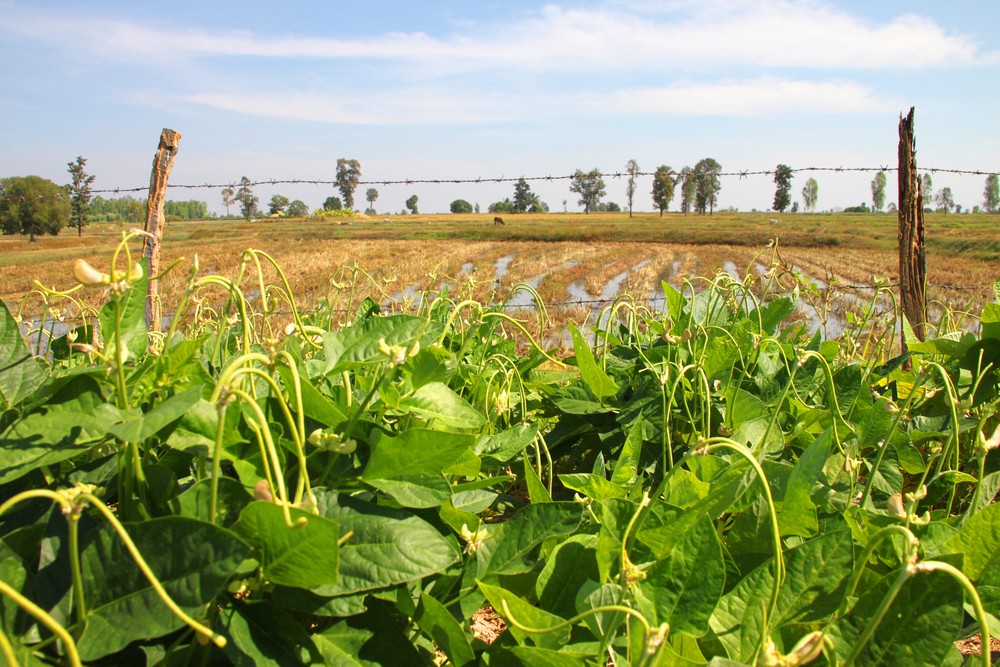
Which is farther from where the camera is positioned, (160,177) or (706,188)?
(706,188)

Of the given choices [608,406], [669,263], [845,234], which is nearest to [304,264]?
[669,263]

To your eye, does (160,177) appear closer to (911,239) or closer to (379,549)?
(379,549)

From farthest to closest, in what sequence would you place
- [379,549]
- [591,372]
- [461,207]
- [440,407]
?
[461,207] < [591,372] < [440,407] < [379,549]

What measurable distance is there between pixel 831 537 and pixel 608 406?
0.76m

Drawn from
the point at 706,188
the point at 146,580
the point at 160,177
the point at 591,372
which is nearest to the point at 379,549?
the point at 146,580

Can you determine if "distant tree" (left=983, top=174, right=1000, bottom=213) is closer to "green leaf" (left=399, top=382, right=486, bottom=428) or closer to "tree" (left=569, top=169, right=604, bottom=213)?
"tree" (left=569, top=169, right=604, bottom=213)

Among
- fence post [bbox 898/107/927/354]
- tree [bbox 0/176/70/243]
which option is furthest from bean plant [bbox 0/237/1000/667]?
tree [bbox 0/176/70/243]

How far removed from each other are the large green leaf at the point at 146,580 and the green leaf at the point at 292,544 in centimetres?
5

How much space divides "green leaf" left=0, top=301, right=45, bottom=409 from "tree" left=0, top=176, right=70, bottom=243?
49140 millimetres

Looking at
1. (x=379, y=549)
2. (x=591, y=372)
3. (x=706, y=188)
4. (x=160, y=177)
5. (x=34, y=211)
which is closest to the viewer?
(x=379, y=549)

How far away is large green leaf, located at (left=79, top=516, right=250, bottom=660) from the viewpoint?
0.66 m

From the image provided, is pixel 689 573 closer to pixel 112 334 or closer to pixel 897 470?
pixel 897 470

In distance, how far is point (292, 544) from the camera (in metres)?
0.70

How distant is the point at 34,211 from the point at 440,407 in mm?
51507
